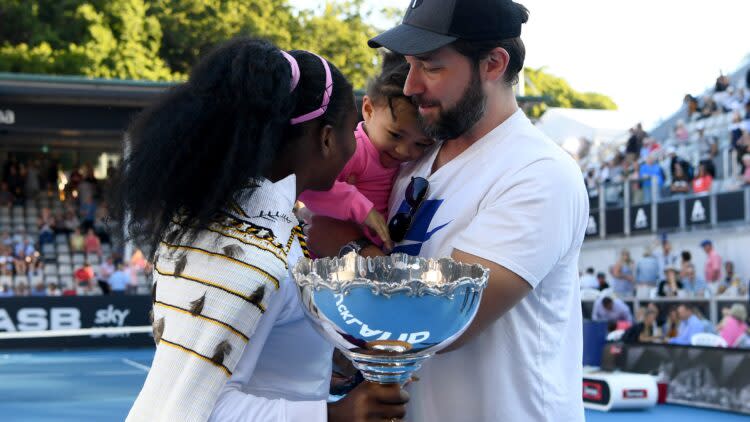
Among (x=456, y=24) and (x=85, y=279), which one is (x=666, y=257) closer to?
(x=85, y=279)

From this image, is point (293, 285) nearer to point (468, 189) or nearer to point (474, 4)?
point (468, 189)

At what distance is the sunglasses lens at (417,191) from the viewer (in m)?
3.02

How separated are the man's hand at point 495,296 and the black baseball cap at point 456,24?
609 millimetres

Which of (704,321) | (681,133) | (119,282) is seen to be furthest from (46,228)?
(704,321)

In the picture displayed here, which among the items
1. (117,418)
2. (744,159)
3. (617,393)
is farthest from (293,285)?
(744,159)

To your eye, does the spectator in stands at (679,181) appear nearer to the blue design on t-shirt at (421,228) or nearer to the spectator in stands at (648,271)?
the spectator in stands at (648,271)

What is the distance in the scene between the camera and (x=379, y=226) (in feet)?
10.3

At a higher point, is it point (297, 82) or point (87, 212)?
point (297, 82)

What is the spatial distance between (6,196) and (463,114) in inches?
999

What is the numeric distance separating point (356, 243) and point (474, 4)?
815mm

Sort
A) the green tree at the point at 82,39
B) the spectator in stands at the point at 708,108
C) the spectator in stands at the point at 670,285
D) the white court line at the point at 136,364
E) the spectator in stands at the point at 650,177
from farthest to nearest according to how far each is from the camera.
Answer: the green tree at the point at 82,39 → the spectator in stands at the point at 708,108 → the spectator in stands at the point at 650,177 → the spectator in stands at the point at 670,285 → the white court line at the point at 136,364

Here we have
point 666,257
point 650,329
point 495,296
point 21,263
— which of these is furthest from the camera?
point 21,263

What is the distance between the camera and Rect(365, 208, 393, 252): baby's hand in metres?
3.07

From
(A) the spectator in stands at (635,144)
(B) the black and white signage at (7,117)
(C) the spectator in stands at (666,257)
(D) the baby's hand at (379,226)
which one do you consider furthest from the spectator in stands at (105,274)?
(D) the baby's hand at (379,226)
